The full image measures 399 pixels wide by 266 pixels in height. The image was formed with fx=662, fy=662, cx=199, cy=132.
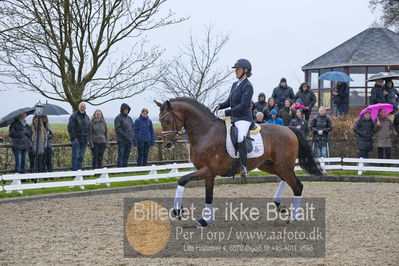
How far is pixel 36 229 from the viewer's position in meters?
10.4

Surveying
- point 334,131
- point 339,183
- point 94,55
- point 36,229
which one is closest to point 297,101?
point 334,131

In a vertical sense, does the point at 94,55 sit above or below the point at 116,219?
above

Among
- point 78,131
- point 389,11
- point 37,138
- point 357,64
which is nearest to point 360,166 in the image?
point 78,131

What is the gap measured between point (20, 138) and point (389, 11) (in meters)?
37.8

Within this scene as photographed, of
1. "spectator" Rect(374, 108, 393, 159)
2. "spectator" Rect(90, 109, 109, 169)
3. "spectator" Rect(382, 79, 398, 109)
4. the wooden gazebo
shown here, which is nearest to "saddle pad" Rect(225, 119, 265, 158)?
"spectator" Rect(90, 109, 109, 169)

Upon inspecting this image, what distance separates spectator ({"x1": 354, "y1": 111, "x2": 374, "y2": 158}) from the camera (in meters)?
19.6

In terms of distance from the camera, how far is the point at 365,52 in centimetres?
3153

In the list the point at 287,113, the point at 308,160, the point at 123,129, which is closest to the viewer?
the point at 308,160

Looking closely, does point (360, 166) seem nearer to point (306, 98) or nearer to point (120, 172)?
point (306, 98)

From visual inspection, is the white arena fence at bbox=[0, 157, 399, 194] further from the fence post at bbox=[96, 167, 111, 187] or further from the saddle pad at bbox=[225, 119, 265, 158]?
the saddle pad at bbox=[225, 119, 265, 158]

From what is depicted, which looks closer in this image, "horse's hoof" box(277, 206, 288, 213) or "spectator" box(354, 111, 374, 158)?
"horse's hoof" box(277, 206, 288, 213)

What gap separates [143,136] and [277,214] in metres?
8.26

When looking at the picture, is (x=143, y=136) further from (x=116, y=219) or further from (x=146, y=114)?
(x=116, y=219)

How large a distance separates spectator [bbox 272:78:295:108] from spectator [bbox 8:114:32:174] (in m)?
8.78
